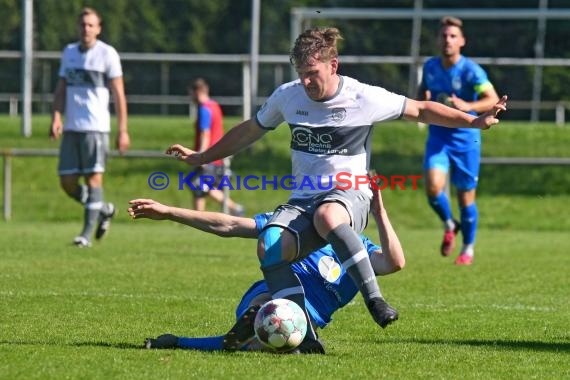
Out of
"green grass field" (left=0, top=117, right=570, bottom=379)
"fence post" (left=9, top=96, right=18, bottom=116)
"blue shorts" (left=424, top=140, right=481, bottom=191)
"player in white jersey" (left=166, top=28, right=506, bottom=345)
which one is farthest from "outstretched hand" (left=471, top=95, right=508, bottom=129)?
"fence post" (left=9, top=96, right=18, bottom=116)

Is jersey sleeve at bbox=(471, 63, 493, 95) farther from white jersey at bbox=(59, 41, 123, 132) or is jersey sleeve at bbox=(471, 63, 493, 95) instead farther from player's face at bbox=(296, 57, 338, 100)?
player's face at bbox=(296, 57, 338, 100)

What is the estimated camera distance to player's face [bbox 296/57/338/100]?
Result: 6449 mm

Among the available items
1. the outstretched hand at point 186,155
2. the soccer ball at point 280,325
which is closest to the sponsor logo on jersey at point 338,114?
the outstretched hand at point 186,155

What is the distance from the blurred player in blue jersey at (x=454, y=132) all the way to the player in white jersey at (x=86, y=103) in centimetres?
319

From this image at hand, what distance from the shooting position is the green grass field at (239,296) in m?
5.83

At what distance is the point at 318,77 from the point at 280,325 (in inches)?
54.3

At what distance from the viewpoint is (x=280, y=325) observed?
6.03 meters

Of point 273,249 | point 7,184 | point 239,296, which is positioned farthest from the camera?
point 7,184

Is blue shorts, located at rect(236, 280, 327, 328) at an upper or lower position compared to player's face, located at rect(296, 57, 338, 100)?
lower

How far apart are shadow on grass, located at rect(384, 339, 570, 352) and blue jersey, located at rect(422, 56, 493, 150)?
5052mm

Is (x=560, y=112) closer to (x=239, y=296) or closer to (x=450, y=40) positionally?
(x=450, y=40)

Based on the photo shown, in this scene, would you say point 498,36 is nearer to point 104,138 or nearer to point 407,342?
point 104,138

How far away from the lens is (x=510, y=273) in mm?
11023

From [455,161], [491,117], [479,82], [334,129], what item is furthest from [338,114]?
[455,161]
